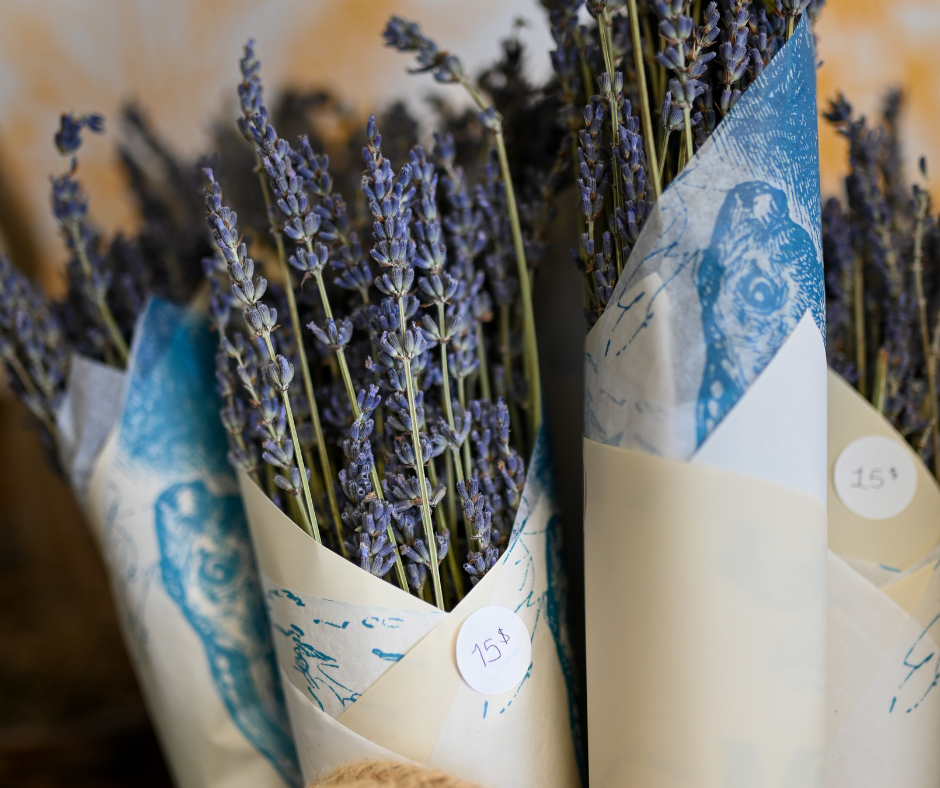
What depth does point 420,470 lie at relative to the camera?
42 centimetres

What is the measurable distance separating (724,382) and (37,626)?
929 millimetres

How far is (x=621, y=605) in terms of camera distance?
1.39 feet

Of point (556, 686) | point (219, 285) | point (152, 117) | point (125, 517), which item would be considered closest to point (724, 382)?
point (556, 686)

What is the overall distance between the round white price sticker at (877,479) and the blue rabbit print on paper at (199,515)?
51 centimetres

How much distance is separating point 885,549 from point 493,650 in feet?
1.02

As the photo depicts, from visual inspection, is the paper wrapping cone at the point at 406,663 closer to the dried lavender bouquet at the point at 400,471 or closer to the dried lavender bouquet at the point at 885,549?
the dried lavender bouquet at the point at 400,471

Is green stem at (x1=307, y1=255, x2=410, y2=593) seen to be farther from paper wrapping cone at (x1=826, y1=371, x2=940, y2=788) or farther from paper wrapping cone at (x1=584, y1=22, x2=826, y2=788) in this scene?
paper wrapping cone at (x1=826, y1=371, x2=940, y2=788)

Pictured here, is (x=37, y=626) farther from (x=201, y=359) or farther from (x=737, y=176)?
(x=737, y=176)

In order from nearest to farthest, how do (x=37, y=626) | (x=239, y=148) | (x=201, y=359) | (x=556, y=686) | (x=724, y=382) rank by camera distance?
(x=724, y=382), (x=556, y=686), (x=201, y=359), (x=239, y=148), (x=37, y=626)

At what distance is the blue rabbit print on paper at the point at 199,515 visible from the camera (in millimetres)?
568

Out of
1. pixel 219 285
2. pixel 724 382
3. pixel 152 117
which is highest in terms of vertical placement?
pixel 152 117

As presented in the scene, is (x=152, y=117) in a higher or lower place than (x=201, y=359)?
higher

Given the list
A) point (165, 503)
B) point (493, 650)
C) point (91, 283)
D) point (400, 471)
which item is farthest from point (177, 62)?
point (493, 650)

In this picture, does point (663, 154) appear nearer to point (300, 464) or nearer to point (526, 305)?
point (526, 305)
